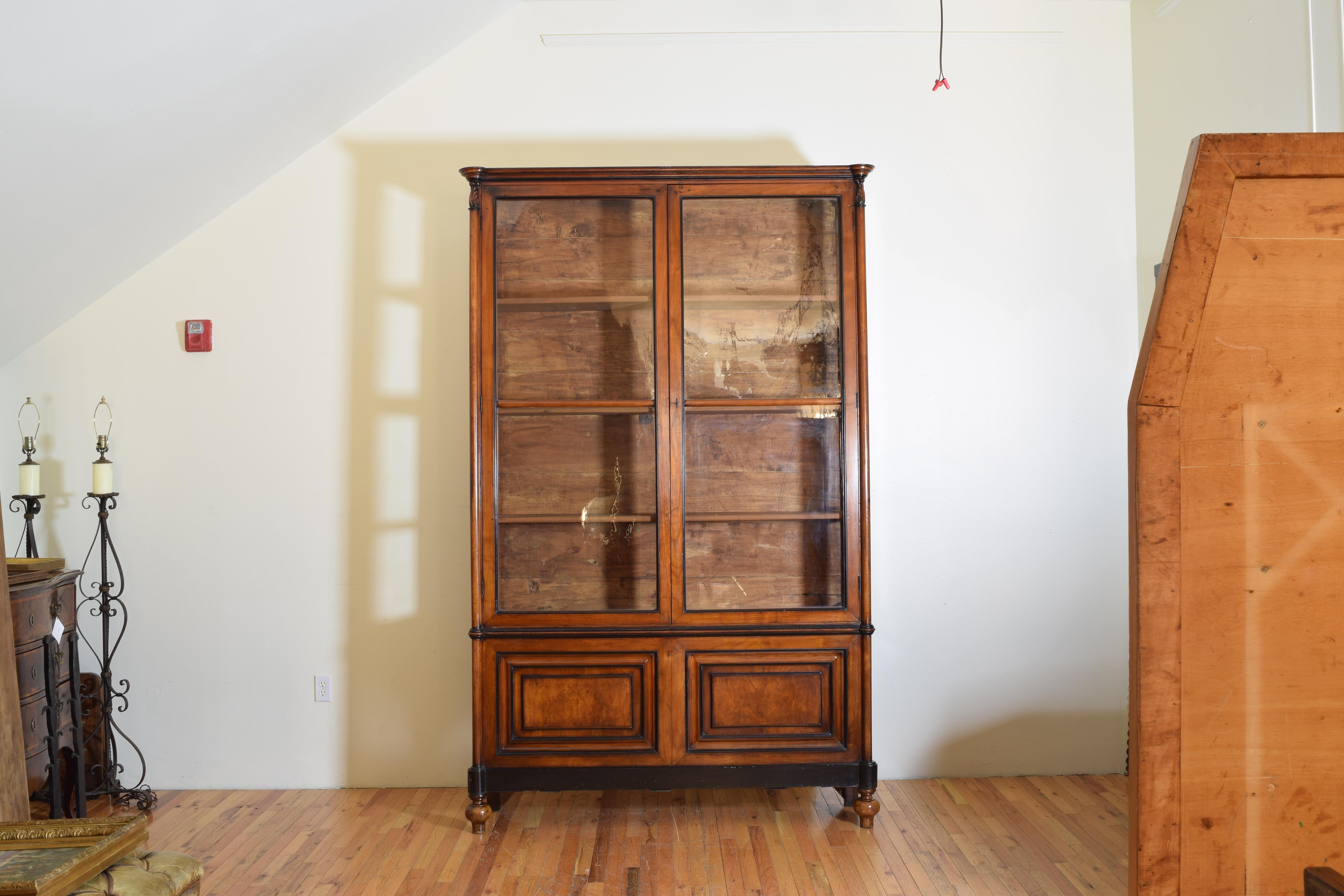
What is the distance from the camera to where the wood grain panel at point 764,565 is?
9.04 ft

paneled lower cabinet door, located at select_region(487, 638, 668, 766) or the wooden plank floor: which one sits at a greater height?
paneled lower cabinet door, located at select_region(487, 638, 668, 766)

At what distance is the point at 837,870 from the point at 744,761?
0.42 m

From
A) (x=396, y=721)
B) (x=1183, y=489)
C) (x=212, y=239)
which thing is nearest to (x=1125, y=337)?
(x=1183, y=489)

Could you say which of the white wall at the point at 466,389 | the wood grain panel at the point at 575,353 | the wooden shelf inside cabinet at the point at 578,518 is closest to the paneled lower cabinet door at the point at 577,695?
the wooden shelf inside cabinet at the point at 578,518

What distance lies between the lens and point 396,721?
3094 millimetres

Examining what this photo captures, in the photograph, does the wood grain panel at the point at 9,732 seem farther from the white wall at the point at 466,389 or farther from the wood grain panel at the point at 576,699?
the wood grain panel at the point at 576,699

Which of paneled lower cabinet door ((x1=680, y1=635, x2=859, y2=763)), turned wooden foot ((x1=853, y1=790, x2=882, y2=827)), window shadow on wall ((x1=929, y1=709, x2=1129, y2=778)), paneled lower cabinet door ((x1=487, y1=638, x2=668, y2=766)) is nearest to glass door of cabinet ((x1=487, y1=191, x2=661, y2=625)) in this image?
paneled lower cabinet door ((x1=487, y1=638, x2=668, y2=766))

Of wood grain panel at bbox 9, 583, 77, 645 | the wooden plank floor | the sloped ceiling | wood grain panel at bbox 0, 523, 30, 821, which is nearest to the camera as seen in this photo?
the sloped ceiling

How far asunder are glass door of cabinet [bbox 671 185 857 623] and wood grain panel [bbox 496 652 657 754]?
0.34 meters

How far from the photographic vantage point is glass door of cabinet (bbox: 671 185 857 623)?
9.02 feet

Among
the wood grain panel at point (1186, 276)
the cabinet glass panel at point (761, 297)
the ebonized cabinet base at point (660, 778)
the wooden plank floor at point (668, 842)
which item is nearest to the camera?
the wood grain panel at point (1186, 276)

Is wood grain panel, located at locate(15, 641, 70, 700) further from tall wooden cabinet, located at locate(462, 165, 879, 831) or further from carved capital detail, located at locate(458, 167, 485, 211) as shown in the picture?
carved capital detail, located at locate(458, 167, 485, 211)

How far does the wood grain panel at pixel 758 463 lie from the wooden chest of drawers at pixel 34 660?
2.13 m

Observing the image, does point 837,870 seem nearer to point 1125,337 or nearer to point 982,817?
point 982,817
